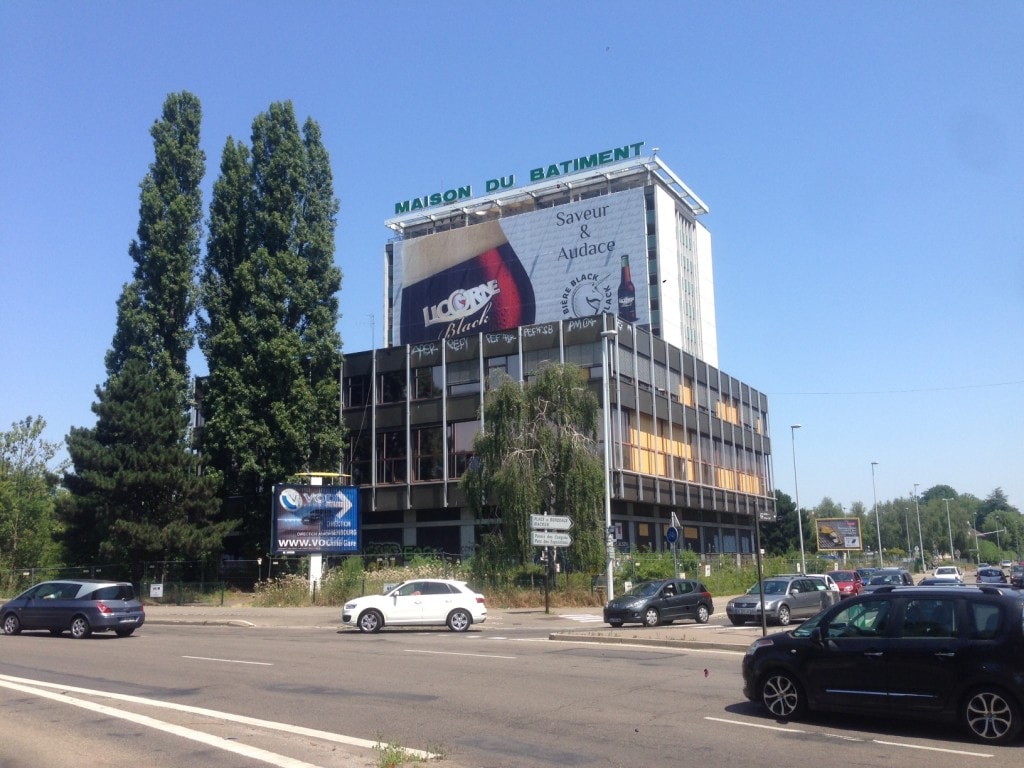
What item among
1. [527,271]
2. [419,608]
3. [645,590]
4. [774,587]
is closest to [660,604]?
[645,590]

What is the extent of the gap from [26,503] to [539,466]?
31942 millimetres

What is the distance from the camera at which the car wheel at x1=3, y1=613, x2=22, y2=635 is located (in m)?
25.5

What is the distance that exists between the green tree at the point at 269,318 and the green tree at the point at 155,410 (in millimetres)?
1681

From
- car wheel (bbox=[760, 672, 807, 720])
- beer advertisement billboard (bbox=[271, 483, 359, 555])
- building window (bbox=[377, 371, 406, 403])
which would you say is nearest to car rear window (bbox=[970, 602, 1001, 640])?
car wheel (bbox=[760, 672, 807, 720])

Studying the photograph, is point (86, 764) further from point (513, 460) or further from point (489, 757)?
point (513, 460)

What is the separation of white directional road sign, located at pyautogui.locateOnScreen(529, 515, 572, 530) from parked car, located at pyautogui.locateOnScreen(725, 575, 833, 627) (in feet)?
23.2

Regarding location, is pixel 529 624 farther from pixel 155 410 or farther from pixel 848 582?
pixel 155 410

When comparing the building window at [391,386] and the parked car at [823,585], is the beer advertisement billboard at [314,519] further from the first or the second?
the parked car at [823,585]

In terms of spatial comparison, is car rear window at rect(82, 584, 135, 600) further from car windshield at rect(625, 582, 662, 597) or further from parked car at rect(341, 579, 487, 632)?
car windshield at rect(625, 582, 662, 597)

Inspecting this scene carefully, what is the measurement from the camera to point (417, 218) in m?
104

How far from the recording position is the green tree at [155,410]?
42.2m

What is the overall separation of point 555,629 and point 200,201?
108 ft

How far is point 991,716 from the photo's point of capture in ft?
31.0

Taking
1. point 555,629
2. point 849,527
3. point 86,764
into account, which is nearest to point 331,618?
point 555,629
